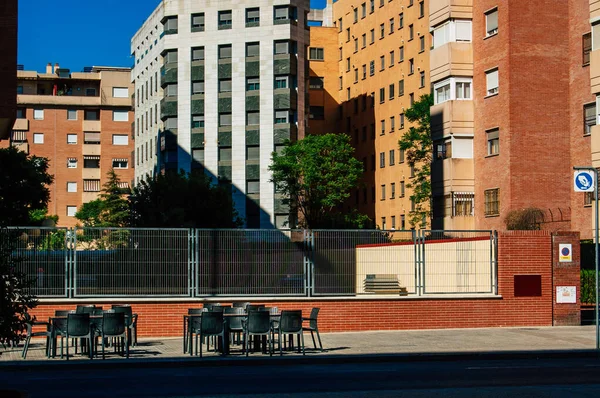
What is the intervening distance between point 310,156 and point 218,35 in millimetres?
15185

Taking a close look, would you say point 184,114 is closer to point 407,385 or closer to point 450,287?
point 450,287

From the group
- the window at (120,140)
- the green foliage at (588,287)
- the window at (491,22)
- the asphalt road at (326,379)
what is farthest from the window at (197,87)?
the asphalt road at (326,379)

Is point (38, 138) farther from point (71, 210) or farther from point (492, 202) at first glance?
point (492, 202)

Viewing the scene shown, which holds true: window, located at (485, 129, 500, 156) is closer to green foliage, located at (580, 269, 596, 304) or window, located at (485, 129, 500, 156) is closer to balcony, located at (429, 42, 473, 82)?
balcony, located at (429, 42, 473, 82)

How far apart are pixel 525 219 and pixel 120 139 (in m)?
85.3

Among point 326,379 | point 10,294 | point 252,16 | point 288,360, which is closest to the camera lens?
point 10,294

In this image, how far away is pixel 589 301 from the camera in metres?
30.9

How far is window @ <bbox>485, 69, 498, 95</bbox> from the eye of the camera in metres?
45.5

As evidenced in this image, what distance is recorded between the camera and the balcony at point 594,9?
40.9 m

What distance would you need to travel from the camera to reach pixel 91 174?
4719 inches

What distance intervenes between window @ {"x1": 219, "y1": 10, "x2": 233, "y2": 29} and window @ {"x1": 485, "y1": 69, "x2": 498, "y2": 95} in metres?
46.7

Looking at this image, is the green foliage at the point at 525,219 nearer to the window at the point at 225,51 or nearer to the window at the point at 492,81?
the window at the point at 492,81

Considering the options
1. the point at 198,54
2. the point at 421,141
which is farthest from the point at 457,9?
the point at 198,54

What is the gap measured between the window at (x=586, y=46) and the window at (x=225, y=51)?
50676 millimetres
